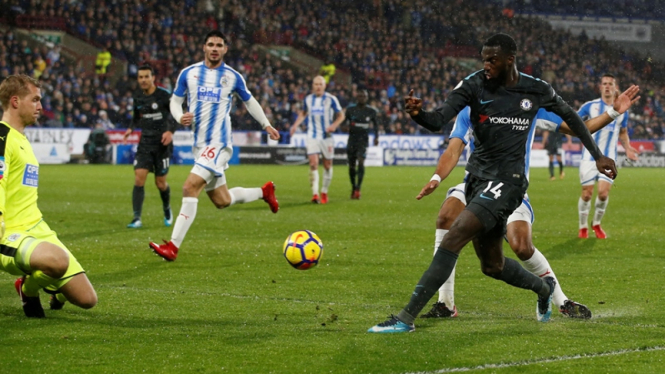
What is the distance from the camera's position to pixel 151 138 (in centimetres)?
1314


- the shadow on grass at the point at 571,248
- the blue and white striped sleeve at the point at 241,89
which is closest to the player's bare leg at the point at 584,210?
the shadow on grass at the point at 571,248

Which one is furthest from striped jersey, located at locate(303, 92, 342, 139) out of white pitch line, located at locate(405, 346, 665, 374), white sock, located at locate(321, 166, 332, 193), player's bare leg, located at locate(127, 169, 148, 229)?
white pitch line, located at locate(405, 346, 665, 374)

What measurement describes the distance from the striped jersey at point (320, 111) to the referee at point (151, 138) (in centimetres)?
607

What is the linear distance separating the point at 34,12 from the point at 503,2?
2596 cm

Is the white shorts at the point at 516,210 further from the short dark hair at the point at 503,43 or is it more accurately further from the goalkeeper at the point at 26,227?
the goalkeeper at the point at 26,227

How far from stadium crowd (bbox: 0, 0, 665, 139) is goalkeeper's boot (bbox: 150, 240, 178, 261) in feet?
82.3

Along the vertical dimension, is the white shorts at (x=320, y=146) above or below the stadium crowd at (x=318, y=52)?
below

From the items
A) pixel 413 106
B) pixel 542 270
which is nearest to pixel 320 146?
pixel 542 270

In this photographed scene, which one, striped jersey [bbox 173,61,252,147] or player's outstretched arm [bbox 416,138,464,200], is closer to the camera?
player's outstretched arm [bbox 416,138,464,200]

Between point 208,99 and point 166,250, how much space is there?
5.95 ft

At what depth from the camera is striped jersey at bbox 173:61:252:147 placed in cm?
1002

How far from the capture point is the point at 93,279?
8.29 metres

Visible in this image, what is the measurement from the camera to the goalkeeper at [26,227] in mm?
5965

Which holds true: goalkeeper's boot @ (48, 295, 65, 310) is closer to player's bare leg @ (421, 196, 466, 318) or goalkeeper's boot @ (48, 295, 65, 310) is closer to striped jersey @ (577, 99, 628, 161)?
player's bare leg @ (421, 196, 466, 318)
